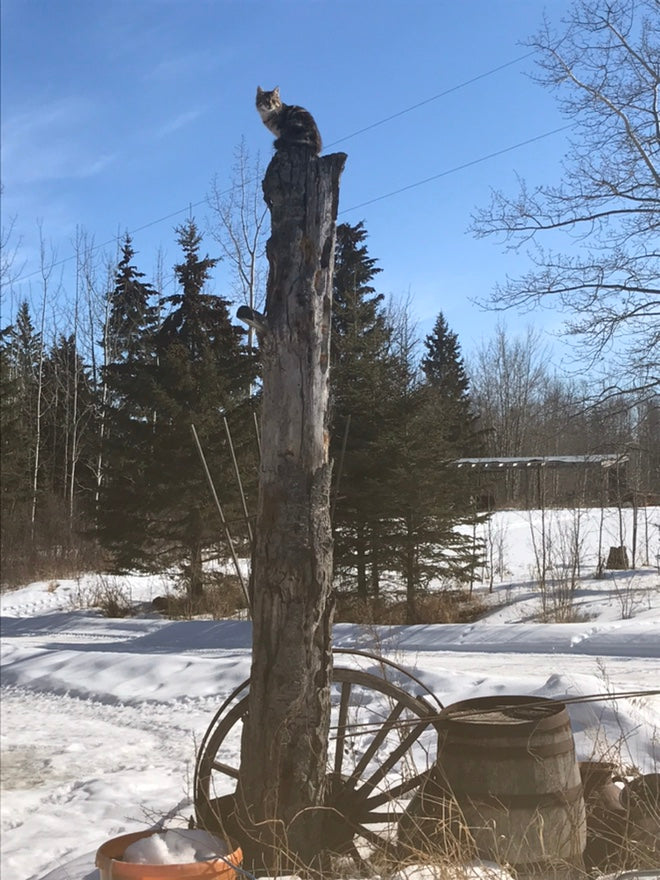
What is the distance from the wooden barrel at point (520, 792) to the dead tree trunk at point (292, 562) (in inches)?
27.8

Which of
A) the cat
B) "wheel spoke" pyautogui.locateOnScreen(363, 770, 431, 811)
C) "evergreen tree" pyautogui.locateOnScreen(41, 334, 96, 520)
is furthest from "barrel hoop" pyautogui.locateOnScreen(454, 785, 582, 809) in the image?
"evergreen tree" pyautogui.locateOnScreen(41, 334, 96, 520)

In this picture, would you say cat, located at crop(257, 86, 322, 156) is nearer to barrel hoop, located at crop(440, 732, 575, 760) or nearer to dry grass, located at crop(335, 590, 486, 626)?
barrel hoop, located at crop(440, 732, 575, 760)

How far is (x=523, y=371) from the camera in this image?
5406 centimetres

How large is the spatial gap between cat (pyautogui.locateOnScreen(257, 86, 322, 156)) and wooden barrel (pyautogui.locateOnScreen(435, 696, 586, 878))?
2836 mm

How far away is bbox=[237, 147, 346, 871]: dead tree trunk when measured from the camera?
411 centimetres

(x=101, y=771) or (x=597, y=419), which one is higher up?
(x=597, y=419)

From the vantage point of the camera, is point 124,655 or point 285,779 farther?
point 124,655

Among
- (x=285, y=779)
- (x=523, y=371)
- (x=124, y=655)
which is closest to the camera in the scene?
(x=285, y=779)

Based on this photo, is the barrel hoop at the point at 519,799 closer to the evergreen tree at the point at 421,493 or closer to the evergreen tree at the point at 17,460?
the evergreen tree at the point at 421,493

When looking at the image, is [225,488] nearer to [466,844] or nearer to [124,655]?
[124,655]

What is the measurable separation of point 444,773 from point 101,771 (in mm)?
4222

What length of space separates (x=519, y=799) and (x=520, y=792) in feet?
0.10

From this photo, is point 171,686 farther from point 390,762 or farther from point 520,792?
point 520,792

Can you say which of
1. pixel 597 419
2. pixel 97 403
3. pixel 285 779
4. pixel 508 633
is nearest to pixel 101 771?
pixel 285 779
